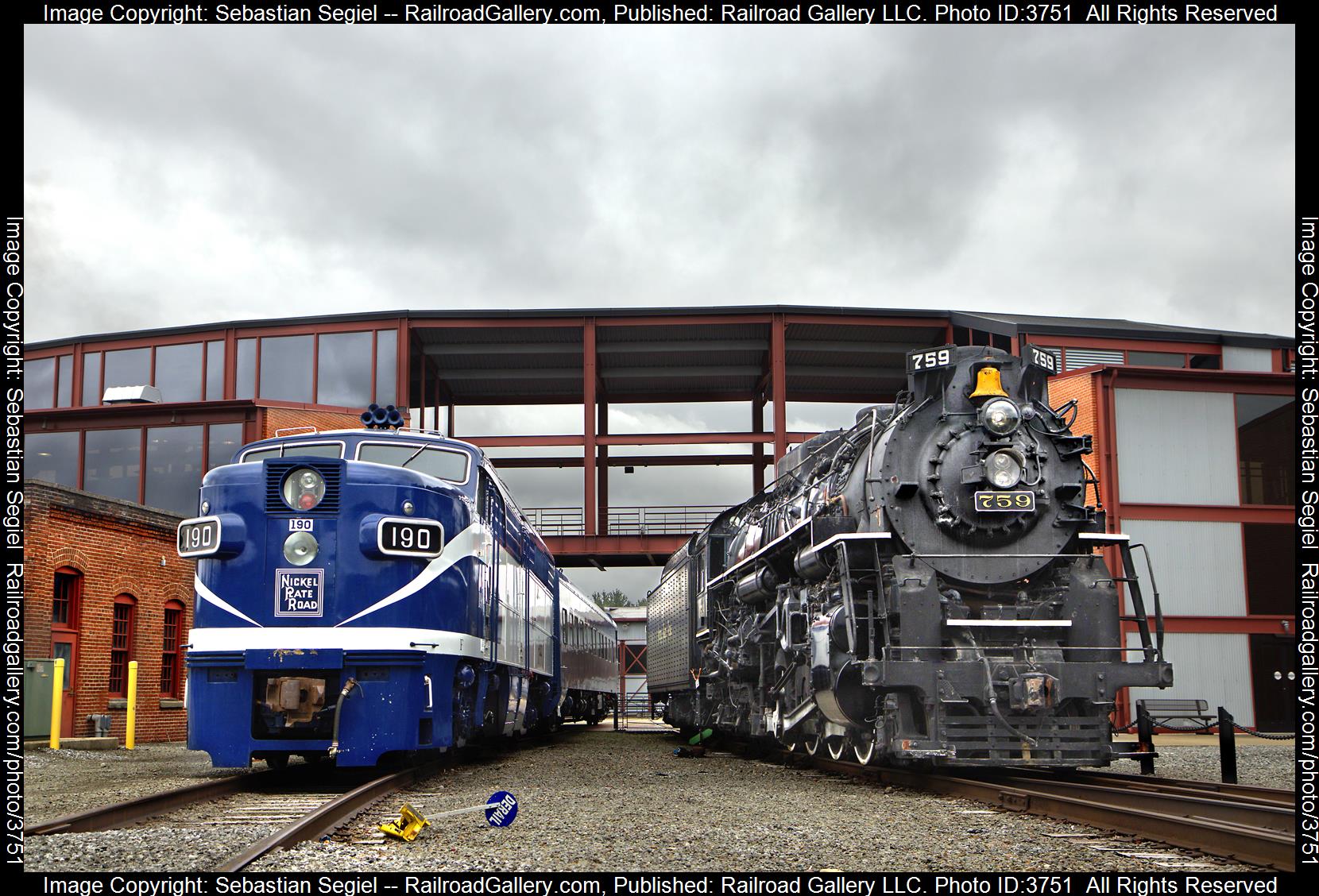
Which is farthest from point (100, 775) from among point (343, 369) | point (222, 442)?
point (343, 369)

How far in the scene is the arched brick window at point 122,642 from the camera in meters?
19.0

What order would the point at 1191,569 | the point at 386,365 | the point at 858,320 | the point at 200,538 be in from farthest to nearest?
1. the point at 858,320
2. the point at 386,365
3. the point at 1191,569
4. the point at 200,538

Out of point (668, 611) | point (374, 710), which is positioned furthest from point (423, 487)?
point (668, 611)

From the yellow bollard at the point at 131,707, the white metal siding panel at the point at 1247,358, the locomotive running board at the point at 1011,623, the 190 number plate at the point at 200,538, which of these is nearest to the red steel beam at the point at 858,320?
the white metal siding panel at the point at 1247,358

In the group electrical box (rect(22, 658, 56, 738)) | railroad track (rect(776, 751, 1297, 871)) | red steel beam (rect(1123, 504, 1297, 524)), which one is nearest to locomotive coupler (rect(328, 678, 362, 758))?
railroad track (rect(776, 751, 1297, 871))

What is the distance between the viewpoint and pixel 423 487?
11.1 meters

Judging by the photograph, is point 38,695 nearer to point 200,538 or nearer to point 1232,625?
point 200,538

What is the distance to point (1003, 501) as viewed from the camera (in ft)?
35.6

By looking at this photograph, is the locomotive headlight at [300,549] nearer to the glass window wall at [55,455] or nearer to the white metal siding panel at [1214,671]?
the white metal siding panel at [1214,671]

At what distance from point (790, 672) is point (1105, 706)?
11.6 feet

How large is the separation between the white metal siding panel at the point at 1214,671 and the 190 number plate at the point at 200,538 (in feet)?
63.3

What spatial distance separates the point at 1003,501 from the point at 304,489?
6.64 meters
